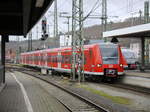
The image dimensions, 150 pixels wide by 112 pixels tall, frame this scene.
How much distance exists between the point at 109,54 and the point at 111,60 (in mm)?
447

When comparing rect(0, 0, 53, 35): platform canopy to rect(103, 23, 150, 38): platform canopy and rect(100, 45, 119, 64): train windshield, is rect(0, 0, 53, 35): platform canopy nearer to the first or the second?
rect(100, 45, 119, 64): train windshield

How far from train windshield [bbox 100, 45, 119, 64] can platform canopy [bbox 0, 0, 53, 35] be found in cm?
613

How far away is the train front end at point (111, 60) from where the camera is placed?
21.7 meters

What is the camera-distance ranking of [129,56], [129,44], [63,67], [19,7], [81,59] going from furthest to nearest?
[129,44] < [129,56] < [63,67] < [81,59] < [19,7]

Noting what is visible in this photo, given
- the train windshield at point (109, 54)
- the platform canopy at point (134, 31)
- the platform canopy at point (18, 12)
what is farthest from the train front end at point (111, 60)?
the platform canopy at point (18, 12)

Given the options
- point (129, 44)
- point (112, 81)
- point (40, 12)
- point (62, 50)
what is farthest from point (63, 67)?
point (129, 44)

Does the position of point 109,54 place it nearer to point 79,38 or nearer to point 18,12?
point 79,38

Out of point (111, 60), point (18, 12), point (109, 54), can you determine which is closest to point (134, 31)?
point (109, 54)

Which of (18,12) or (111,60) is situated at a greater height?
(18,12)

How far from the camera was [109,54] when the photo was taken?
22062 millimetres

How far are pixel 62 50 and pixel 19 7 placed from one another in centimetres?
1674

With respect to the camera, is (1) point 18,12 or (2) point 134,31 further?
(2) point 134,31

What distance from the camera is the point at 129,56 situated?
1556 inches

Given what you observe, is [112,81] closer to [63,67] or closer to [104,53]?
[104,53]
